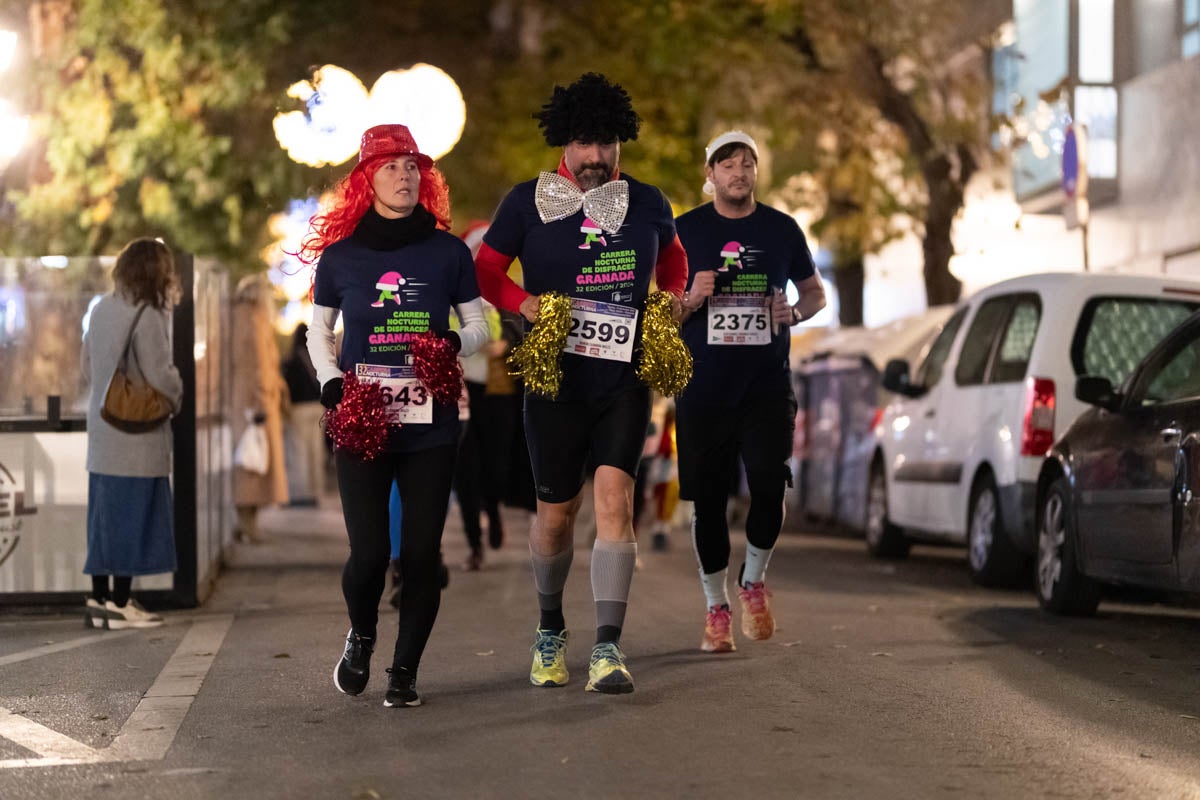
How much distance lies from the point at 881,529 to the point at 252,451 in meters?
4.82

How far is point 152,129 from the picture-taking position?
922 inches

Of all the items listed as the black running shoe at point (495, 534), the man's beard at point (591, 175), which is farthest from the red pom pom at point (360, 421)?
the black running shoe at point (495, 534)

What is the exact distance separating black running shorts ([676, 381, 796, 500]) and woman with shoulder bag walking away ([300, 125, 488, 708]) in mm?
1807

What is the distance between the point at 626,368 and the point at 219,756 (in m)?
2.20

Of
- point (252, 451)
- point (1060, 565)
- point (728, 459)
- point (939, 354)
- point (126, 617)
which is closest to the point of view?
point (728, 459)

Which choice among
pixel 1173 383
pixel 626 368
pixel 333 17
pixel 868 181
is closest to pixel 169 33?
pixel 333 17

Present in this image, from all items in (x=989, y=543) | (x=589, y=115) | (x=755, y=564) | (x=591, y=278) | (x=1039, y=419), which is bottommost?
(x=989, y=543)

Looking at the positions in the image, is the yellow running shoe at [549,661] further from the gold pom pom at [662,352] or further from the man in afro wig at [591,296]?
the gold pom pom at [662,352]

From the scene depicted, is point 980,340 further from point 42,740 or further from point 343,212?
point 42,740

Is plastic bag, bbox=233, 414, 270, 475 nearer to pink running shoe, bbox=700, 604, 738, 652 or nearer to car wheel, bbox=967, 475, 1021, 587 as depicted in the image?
car wheel, bbox=967, 475, 1021, 587

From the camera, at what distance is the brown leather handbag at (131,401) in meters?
10.7

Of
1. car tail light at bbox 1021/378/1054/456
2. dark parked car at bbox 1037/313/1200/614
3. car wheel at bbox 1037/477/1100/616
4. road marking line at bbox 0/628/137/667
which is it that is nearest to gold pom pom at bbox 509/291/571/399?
road marking line at bbox 0/628/137/667

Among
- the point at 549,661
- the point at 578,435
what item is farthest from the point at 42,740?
the point at 578,435

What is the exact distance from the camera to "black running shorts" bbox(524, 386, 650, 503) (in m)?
8.07
